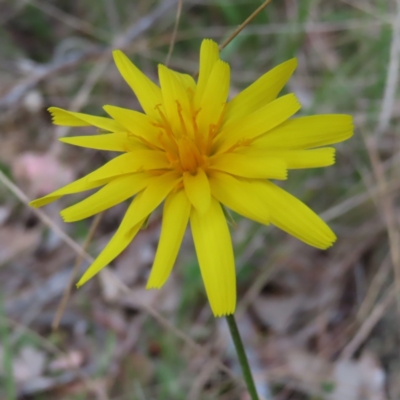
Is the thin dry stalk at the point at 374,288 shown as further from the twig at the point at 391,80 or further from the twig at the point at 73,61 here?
the twig at the point at 73,61

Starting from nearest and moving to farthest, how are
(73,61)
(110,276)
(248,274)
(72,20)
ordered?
(110,276)
(248,274)
(73,61)
(72,20)

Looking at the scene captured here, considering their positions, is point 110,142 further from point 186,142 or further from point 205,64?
point 205,64

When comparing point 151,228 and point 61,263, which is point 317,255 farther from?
point 61,263

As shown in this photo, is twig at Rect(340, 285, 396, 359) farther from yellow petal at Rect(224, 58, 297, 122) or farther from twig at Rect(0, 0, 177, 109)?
twig at Rect(0, 0, 177, 109)

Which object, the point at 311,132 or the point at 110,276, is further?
the point at 110,276

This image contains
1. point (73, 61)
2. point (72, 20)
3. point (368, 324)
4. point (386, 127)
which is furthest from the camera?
point (72, 20)

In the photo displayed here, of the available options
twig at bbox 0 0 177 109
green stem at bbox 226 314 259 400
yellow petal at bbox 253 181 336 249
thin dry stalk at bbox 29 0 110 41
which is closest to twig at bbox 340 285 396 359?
green stem at bbox 226 314 259 400

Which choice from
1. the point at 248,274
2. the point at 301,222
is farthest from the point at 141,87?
the point at 248,274

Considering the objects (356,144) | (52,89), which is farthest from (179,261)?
(52,89)
